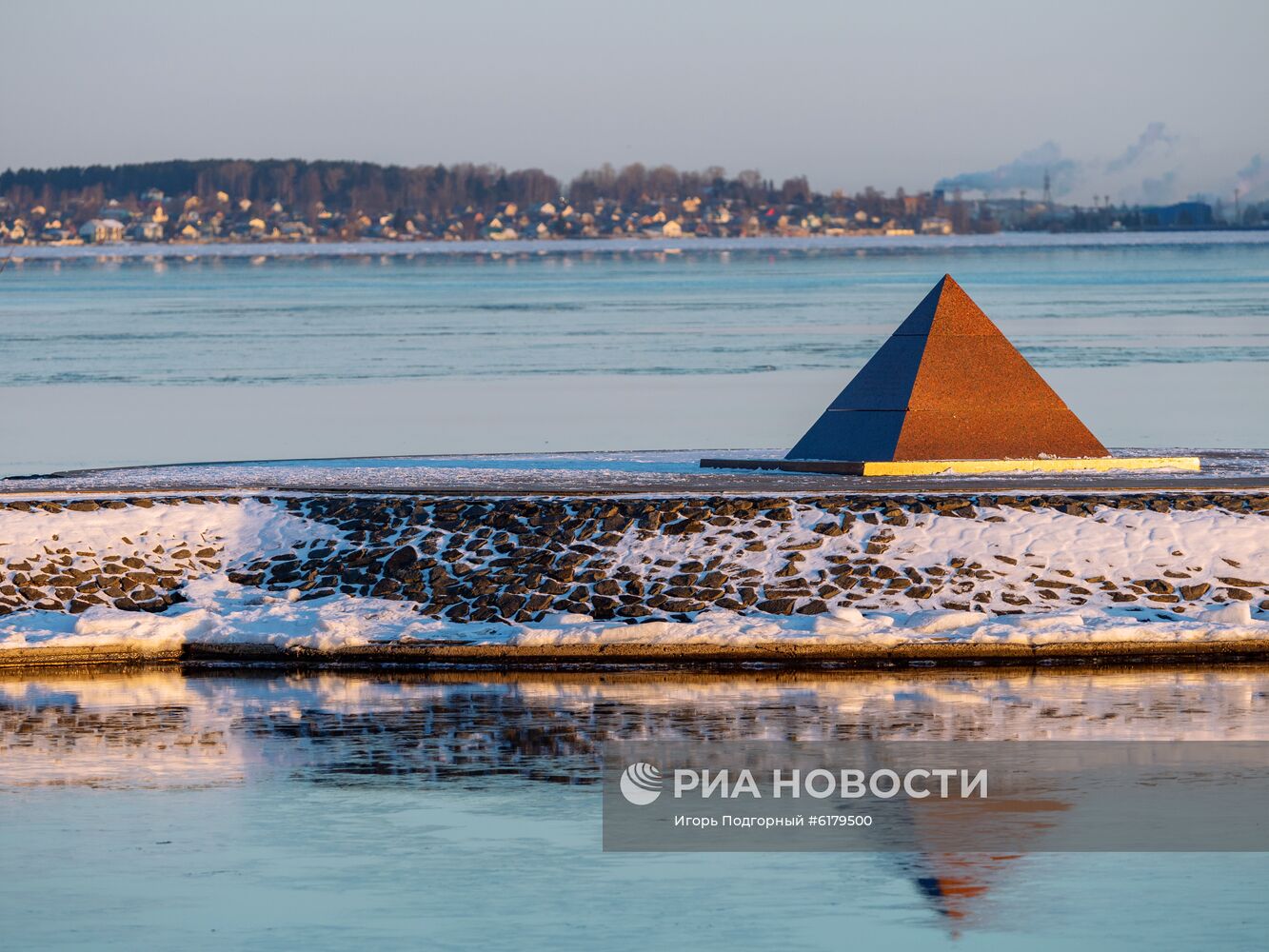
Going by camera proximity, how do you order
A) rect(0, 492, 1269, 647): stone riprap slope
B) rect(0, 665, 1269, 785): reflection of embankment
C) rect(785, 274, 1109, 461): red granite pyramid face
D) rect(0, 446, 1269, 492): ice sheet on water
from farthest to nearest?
rect(785, 274, 1109, 461): red granite pyramid face < rect(0, 446, 1269, 492): ice sheet on water < rect(0, 492, 1269, 647): stone riprap slope < rect(0, 665, 1269, 785): reflection of embankment

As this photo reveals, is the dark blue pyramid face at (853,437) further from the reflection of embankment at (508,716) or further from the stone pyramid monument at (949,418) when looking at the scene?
the reflection of embankment at (508,716)

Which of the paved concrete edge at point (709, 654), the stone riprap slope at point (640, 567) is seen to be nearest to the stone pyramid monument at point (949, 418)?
the stone riprap slope at point (640, 567)

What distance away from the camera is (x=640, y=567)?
74.4 ft

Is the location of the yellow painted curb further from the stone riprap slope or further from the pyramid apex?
the stone riprap slope

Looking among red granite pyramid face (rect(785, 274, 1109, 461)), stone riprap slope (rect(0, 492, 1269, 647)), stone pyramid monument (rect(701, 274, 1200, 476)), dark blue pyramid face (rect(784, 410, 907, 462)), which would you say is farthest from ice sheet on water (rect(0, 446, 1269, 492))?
stone riprap slope (rect(0, 492, 1269, 647))

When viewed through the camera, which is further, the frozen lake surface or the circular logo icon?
the frozen lake surface

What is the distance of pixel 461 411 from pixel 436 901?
115ft

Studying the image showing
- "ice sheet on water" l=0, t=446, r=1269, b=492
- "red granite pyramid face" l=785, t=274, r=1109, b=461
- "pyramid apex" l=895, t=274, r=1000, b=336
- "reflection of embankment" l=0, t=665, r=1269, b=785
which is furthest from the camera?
"pyramid apex" l=895, t=274, r=1000, b=336

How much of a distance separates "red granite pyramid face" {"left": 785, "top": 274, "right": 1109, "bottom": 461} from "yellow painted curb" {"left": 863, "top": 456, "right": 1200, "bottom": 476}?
24cm

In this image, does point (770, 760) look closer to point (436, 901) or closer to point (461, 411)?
point (436, 901)

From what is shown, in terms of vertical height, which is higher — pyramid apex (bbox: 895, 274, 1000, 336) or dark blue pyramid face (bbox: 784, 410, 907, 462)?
pyramid apex (bbox: 895, 274, 1000, 336)

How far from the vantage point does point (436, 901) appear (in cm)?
1324

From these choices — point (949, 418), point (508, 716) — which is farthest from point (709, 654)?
point (949, 418)

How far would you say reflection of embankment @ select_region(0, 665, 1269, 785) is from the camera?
17344 mm
